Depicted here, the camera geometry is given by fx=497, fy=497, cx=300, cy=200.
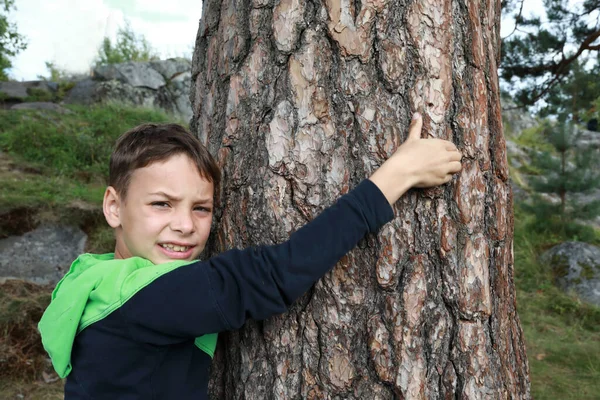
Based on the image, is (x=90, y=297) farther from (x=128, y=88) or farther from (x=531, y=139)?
(x=531, y=139)

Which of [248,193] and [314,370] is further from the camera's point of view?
[248,193]

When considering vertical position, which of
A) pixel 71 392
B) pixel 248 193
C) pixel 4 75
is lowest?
pixel 71 392

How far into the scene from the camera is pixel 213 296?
1.36 meters

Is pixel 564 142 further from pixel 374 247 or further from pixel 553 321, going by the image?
pixel 374 247

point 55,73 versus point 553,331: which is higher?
point 55,73

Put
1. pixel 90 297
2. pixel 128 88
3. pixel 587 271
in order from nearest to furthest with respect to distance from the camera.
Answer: pixel 90 297 → pixel 587 271 → pixel 128 88

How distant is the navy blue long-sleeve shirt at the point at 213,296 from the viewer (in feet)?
4.48

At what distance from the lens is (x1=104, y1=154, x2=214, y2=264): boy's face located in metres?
1.59

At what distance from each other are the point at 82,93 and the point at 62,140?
17.0 feet

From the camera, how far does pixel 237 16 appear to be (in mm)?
Answer: 1702

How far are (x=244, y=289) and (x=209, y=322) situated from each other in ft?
0.44

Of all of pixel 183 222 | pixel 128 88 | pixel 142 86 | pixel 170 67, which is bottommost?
pixel 183 222

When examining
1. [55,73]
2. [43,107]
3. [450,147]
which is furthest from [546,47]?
[55,73]

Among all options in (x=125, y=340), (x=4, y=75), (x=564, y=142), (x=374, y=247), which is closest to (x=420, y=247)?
(x=374, y=247)
